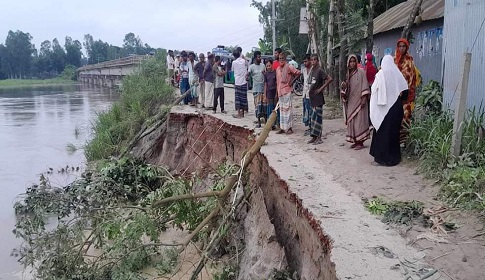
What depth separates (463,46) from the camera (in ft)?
19.4

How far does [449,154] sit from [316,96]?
251cm

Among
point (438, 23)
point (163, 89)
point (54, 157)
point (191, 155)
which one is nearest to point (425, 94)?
point (438, 23)

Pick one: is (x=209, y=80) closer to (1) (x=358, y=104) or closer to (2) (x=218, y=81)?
(2) (x=218, y=81)

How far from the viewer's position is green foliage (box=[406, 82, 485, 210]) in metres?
4.34

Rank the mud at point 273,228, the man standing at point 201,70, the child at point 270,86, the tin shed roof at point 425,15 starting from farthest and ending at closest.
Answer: the man standing at point 201,70 < the tin shed roof at point 425,15 < the child at point 270,86 < the mud at point 273,228

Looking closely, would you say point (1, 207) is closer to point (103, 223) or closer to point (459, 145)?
point (103, 223)

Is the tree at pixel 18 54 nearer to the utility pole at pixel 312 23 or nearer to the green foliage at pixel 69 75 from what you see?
the green foliage at pixel 69 75

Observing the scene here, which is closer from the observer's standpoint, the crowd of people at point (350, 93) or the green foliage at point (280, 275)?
the green foliage at point (280, 275)

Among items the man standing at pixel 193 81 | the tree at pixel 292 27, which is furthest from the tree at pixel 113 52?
the man standing at pixel 193 81

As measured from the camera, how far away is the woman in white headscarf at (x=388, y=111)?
18.7 ft

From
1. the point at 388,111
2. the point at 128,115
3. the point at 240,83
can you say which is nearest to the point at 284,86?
the point at 240,83

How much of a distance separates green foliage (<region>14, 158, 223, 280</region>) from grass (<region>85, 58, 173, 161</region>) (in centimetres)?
750

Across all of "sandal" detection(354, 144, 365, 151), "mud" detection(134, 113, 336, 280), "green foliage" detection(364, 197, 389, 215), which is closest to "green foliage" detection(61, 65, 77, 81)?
"mud" detection(134, 113, 336, 280)

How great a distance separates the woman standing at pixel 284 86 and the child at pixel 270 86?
0.36m
